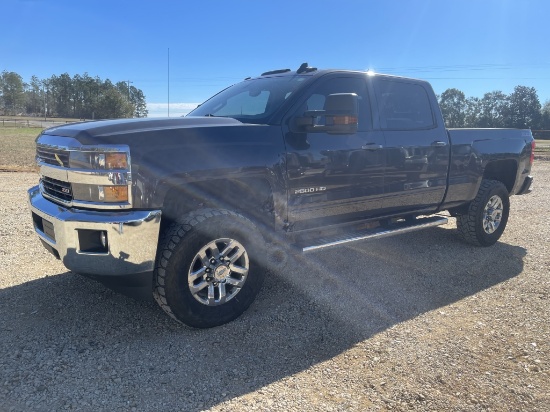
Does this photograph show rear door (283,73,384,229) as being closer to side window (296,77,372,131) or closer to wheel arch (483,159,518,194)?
side window (296,77,372,131)

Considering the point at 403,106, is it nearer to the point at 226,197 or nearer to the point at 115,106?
the point at 226,197

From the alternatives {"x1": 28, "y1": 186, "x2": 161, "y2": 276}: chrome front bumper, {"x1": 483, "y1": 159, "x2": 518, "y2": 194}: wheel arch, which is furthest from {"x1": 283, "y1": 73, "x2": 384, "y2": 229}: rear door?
{"x1": 483, "y1": 159, "x2": 518, "y2": 194}: wheel arch

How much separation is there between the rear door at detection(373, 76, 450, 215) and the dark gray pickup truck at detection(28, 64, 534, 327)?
0.7 inches

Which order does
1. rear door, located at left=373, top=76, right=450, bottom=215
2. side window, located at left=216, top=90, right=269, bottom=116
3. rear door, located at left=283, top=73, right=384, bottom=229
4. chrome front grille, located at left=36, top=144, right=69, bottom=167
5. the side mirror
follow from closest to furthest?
1. chrome front grille, located at left=36, top=144, right=69, bottom=167
2. the side mirror
3. rear door, located at left=283, top=73, right=384, bottom=229
4. side window, located at left=216, top=90, right=269, bottom=116
5. rear door, located at left=373, top=76, right=450, bottom=215

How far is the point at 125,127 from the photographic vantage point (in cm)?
316

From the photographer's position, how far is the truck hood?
3023mm

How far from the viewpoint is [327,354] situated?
10.2ft

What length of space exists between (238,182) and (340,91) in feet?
4.91

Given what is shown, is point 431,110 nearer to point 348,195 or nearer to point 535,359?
point 348,195

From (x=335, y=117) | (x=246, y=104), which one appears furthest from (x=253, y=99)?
(x=335, y=117)

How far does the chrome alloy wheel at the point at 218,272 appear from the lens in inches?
131

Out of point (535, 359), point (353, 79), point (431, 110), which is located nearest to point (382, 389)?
point (535, 359)

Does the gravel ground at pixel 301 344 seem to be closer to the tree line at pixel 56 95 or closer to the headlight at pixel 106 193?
the headlight at pixel 106 193

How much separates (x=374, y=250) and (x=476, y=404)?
3.01m
